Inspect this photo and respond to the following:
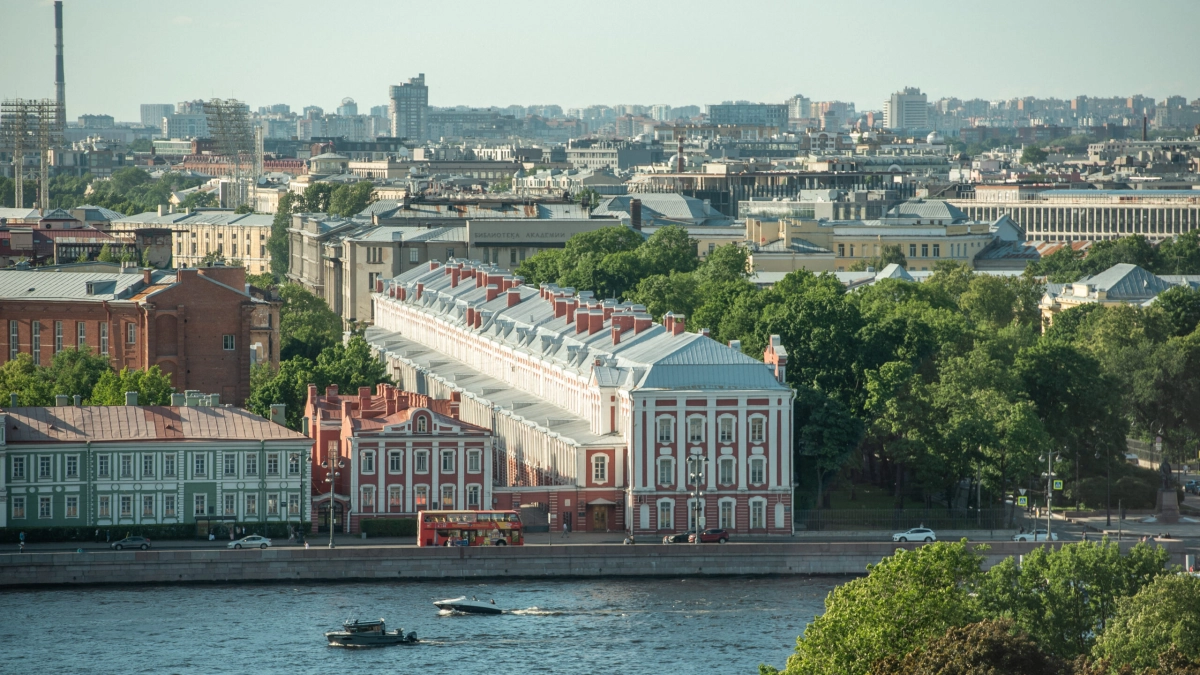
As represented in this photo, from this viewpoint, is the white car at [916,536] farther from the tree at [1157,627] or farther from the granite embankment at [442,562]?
the tree at [1157,627]

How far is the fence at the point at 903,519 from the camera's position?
85500 millimetres

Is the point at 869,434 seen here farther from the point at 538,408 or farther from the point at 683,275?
the point at 683,275

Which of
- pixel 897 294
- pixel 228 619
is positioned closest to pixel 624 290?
pixel 897 294

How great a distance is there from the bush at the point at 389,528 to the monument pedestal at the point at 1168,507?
26.9m

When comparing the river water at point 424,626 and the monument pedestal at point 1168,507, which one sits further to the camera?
the monument pedestal at point 1168,507

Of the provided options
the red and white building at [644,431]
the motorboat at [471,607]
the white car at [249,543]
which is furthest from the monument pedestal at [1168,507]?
the white car at [249,543]

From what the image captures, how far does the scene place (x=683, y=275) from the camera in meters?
129

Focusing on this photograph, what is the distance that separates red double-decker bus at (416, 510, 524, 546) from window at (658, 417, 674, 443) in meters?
5.87

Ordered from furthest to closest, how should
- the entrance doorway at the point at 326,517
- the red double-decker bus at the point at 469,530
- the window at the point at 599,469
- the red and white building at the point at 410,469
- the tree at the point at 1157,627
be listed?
the window at the point at 599,469 < the entrance doorway at the point at 326,517 < the red and white building at the point at 410,469 < the red double-decker bus at the point at 469,530 < the tree at the point at 1157,627

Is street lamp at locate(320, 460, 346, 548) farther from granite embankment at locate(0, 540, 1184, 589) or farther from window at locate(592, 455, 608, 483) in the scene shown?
window at locate(592, 455, 608, 483)

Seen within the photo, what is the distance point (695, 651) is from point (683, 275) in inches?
2456

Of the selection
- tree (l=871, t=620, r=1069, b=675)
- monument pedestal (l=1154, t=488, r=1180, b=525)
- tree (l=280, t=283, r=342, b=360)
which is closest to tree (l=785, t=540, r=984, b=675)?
tree (l=871, t=620, r=1069, b=675)

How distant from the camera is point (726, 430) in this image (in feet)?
273

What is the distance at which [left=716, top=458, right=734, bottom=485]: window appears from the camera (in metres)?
83.3
